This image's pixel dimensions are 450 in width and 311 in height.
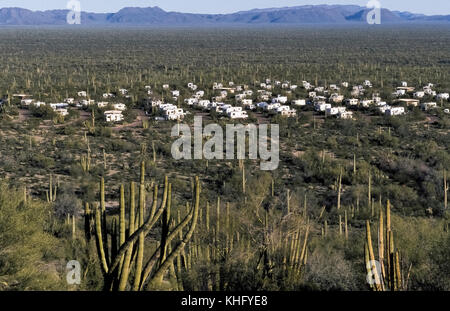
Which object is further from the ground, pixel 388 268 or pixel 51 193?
pixel 388 268

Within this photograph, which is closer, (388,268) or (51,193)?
(388,268)

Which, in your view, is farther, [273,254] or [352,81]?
[352,81]

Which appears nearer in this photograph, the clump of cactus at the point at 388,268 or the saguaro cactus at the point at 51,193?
the clump of cactus at the point at 388,268

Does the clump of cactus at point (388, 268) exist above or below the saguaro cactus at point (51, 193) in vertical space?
above

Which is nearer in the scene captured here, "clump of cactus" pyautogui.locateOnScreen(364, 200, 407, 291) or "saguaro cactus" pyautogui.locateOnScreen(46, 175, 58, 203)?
"clump of cactus" pyautogui.locateOnScreen(364, 200, 407, 291)

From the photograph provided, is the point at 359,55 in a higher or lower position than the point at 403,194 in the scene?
higher

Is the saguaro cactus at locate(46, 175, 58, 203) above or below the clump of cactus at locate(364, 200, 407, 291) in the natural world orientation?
below

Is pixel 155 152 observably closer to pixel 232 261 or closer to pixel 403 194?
pixel 403 194
